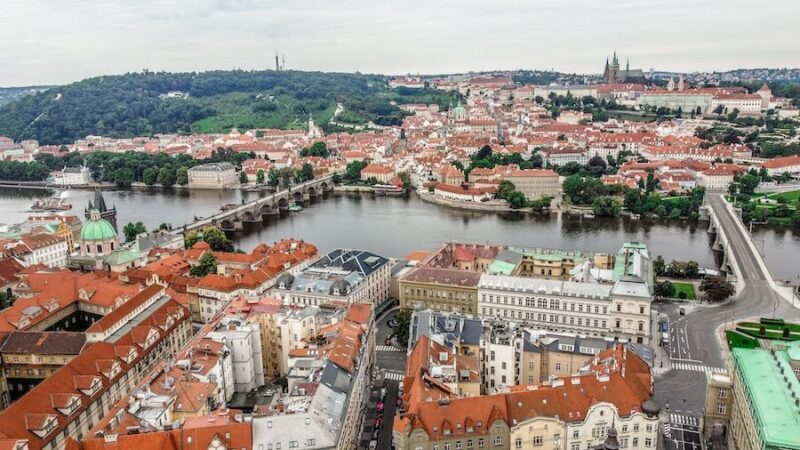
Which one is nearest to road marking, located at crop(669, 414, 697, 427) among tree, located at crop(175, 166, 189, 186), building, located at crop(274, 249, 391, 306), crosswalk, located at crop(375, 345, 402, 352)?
crosswalk, located at crop(375, 345, 402, 352)

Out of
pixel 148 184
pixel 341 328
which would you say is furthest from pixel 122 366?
pixel 148 184

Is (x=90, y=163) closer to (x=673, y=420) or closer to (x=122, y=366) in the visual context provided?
(x=122, y=366)

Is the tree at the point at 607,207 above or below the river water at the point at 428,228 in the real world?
above

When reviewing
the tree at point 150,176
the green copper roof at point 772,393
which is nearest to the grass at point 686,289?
the green copper roof at point 772,393

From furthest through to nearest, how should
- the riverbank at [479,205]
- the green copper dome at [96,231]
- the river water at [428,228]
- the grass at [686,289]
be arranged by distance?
the riverbank at [479,205], the river water at [428,228], the green copper dome at [96,231], the grass at [686,289]

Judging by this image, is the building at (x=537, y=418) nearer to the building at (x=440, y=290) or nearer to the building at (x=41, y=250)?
the building at (x=440, y=290)

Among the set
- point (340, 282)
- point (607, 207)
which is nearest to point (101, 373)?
point (340, 282)

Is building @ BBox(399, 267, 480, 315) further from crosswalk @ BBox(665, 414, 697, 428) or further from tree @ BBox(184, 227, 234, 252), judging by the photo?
tree @ BBox(184, 227, 234, 252)
